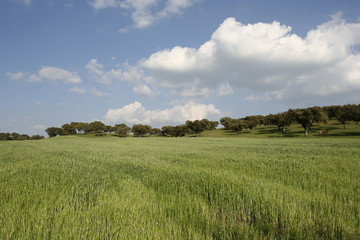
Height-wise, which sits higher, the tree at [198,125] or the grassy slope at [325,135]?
the tree at [198,125]

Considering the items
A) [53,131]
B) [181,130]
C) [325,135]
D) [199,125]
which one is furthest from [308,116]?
[53,131]

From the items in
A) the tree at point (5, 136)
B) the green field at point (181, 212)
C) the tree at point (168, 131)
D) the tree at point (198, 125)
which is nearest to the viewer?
the green field at point (181, 212)

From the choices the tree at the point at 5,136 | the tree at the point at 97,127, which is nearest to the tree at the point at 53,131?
the tree at the point at 97,127

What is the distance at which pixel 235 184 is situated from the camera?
4.39 metres

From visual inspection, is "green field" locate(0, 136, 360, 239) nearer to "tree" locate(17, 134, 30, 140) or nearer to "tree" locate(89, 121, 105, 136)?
"tree" locate(89, 121, 105, 136)

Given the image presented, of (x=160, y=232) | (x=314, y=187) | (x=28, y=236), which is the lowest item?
(x=314, y=187)

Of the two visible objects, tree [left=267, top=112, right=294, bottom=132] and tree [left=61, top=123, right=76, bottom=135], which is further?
tree [left=61, top=123, right=76, bottom=135]

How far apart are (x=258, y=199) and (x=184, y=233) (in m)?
1.91

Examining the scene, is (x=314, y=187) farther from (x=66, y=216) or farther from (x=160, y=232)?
(x=66, y=216)

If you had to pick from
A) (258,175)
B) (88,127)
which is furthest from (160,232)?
(88,127)

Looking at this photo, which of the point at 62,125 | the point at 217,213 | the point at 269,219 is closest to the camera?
the point at 269,219

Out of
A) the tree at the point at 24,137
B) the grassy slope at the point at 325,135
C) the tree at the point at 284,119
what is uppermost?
the tree at the point at 284,119

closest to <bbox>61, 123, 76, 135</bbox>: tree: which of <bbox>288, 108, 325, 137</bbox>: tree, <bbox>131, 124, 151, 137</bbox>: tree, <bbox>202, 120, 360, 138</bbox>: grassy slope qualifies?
<bbox>131, 124, 151, 137</bbox>: tree

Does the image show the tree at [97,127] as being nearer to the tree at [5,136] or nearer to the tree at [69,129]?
the tree at [69,129]
